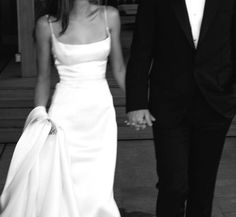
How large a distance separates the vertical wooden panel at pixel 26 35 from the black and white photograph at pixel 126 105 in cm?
604

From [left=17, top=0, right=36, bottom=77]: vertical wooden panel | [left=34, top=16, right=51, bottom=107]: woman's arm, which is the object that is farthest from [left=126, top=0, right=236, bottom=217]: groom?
[left=17, top=0, right=36, bottom=77]: vertical wooden panel

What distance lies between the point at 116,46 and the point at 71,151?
0.68m

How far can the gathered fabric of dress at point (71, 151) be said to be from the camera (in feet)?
11.1

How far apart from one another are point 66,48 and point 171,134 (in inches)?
31.6

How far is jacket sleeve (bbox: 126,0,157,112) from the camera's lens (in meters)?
3.11

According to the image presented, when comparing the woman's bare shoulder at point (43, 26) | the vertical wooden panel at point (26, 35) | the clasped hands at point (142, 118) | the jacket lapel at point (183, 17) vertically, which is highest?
the jacket lapel at point (183, 17)

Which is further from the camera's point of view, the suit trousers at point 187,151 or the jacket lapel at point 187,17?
the suit trousers at point 187,151

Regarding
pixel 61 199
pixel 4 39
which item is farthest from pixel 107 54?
pixel 4 39

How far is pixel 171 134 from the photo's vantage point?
3.18 m

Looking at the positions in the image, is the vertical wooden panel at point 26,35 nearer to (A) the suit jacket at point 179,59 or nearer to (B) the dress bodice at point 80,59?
(B) the dress bodice at point 80,59

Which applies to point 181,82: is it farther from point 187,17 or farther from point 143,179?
point 143,179

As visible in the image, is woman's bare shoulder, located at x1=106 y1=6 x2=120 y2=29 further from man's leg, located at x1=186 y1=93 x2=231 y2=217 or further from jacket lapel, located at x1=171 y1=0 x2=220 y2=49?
man's leg, located at x1=186 y1=93 x2=231 y2=217

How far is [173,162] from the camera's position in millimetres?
3189

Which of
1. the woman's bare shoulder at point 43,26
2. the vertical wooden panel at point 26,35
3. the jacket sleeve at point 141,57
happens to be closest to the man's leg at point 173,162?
the jacket sleeve at point 141,57
